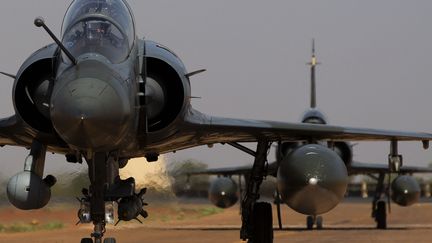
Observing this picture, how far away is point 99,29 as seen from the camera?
30.5ft

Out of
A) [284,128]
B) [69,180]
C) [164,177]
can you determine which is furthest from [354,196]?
[284,128]

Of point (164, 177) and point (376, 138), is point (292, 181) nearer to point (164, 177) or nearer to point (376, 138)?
point (376, 138)

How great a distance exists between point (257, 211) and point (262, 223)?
0.22 m

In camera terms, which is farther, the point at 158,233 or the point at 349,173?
the point at 349,173

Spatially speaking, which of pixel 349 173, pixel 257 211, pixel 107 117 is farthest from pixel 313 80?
pixel 107 117

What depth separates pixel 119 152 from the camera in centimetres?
976

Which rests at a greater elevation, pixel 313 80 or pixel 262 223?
pixel 313 80

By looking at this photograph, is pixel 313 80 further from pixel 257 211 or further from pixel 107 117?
pixel 107 117

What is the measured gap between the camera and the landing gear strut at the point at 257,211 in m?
12.6

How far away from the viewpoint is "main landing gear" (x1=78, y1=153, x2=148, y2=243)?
9.45 metres

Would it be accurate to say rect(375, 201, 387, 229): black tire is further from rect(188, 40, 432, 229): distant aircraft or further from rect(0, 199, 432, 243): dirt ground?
rect(0, 199, 432, 243): dirt ground

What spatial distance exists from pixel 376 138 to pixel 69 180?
5956mm

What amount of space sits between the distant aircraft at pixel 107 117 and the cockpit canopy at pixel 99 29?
1 cm

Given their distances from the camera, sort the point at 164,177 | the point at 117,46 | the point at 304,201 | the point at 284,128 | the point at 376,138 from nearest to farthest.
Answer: the point at 117,46 → the point at 304,201 → the point at 284,128 → the point at 376,138 → the point at 164,177
